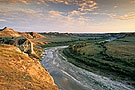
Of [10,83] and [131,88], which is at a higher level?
[10,83]

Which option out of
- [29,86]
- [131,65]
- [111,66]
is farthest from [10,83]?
[131,65]

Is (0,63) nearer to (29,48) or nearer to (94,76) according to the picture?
(94,76)

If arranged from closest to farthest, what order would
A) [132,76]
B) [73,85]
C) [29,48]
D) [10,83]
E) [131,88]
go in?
[10,83], [131,88], [73,85], [132,76], [29,48]

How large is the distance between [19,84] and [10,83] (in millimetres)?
841

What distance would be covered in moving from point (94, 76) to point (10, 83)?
1859cm

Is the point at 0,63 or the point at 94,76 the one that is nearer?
the point at 0,63

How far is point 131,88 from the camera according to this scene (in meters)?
19.7

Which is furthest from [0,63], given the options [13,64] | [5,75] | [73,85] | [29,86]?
[73,85]

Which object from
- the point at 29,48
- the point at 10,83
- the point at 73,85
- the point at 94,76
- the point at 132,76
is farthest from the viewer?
the point at 29,48

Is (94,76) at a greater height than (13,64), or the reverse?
Answer: (13,64)

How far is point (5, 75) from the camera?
12281 mm

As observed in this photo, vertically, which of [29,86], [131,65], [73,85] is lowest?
[73,85]

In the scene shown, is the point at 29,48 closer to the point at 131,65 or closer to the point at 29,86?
the point at 29,86

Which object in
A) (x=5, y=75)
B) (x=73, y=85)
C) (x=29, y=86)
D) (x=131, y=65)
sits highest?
(x=5, y=75)
